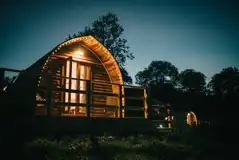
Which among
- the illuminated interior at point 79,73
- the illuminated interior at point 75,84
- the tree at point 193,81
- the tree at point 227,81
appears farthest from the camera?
the tree at point 193,81

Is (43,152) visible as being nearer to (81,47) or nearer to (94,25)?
(81,47)

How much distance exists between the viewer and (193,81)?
7575 cm

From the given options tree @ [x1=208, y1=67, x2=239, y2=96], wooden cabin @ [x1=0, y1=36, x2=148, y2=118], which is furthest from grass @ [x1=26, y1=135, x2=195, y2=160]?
tree @ [x1=208, y1=67, x2=239, y2=96]

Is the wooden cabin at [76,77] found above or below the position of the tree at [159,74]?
below

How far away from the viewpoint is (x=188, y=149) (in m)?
9.95

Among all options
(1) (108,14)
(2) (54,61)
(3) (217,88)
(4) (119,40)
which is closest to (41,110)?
(2) (54,61)

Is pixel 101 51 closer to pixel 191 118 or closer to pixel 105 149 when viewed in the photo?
pixel 105 149

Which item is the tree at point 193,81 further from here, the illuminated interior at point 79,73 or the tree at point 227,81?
the illuminated interior at point 79,73

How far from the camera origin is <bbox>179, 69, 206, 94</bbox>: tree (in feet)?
244

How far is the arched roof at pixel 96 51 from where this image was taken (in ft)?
37.5

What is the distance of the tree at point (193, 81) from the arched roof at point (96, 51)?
64.0m

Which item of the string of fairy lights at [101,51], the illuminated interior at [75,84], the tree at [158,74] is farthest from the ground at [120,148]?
the tree at [158,74]

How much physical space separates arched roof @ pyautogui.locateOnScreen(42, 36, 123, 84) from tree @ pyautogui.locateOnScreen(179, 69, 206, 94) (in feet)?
210

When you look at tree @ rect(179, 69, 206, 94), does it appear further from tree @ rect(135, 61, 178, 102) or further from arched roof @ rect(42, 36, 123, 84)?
arched roof @ rect(42, 36, 123, 84)
